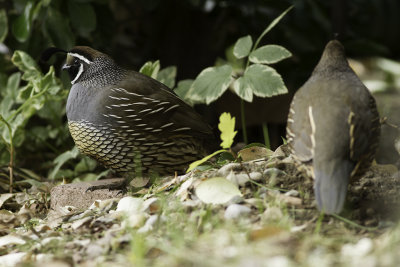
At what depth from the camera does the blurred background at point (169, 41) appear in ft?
16.1

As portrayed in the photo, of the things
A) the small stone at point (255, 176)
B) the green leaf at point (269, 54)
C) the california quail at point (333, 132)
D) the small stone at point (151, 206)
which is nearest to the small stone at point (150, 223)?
the small stone at point (151, 206)

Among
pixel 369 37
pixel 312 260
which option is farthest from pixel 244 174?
pixel 369 37

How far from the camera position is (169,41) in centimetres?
636

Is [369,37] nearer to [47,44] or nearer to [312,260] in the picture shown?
[47,44]

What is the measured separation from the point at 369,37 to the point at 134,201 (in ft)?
16.3

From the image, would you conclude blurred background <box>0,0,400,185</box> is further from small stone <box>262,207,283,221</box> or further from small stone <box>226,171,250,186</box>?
small stone <box>262,207,283,221</box>

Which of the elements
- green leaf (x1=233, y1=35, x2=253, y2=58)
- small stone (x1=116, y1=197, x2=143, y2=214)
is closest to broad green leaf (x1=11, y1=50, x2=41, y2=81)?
green leaf (x1=233, y1=35, x2=253, y2=58)

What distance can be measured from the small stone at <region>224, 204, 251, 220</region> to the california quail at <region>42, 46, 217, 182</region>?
1.27m

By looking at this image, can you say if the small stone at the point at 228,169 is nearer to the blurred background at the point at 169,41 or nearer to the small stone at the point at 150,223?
the small stone at the point at 150,223

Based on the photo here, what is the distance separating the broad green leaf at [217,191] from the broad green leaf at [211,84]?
136 centimetres

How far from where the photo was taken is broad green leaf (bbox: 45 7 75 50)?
490 centimetres

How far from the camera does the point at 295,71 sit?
19.3 ft

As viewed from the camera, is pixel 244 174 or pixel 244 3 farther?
pixel 244 3

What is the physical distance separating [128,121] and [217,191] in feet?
3.93
